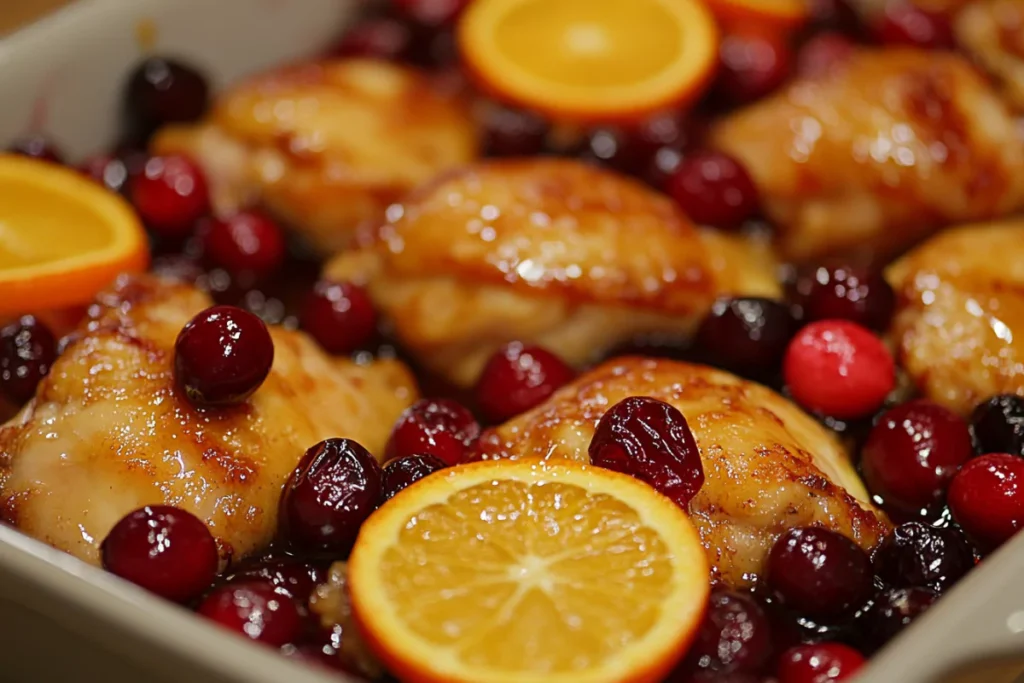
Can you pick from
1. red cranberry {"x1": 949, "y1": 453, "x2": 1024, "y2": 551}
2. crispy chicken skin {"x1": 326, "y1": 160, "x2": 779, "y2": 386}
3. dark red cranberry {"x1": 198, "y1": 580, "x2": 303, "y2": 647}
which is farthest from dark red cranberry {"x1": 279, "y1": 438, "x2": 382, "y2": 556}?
red cranberry {"x1": 949, "y1": 453, "x2": 1024, "y2": 551}

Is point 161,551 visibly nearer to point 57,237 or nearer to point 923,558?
point 57,237

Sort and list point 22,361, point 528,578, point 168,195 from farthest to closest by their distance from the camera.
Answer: point 168,195 < point 22,361 < point 528,578

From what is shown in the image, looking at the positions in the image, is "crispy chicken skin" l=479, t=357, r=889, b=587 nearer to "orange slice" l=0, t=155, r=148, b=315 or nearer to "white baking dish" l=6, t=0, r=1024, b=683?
"white baking dish" l=6, t=0, r=1024, b=683

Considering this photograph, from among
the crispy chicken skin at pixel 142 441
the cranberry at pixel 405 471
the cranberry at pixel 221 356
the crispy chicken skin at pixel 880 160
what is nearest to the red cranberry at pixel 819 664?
the cranberry at pixel 405 471

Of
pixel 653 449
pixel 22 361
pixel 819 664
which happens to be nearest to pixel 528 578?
pixel 653 449

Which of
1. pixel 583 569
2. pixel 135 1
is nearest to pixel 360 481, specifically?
pixel 583 569

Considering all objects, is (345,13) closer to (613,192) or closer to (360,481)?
(613,192)
